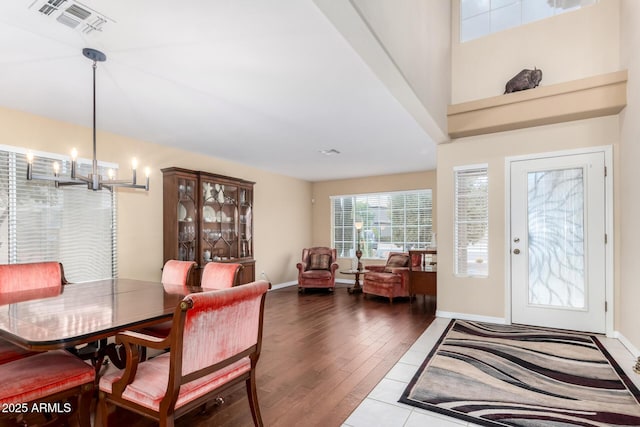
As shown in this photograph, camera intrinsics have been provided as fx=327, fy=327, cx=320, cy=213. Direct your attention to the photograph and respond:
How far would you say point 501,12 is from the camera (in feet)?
13.3

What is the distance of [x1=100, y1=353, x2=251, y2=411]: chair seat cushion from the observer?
4.98 feet

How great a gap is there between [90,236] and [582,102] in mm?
5722

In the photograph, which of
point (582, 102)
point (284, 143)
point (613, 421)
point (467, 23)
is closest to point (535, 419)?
point (613, 421)

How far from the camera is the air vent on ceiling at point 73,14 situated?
72.3 inches

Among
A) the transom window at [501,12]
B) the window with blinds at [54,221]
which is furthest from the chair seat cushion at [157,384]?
the transom window at [501,12]

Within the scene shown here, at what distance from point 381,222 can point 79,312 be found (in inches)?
249

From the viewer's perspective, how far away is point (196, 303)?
4.81 ft

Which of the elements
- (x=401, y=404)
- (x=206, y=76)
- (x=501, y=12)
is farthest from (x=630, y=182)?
(x=206, y=76)

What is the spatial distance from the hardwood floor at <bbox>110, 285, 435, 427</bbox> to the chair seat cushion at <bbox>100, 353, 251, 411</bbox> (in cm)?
55

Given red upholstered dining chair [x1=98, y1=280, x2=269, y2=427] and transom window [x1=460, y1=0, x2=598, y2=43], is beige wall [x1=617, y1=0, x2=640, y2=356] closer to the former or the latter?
transom window [x1=460, y1=0, x2=598, y2=43]

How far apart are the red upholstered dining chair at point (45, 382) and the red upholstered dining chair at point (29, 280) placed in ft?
2.32

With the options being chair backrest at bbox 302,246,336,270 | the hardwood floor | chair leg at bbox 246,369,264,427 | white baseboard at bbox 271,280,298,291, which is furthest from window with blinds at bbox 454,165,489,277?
white baseboard at bbox 271,280,298,291

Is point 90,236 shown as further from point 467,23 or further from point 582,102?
point 582,102

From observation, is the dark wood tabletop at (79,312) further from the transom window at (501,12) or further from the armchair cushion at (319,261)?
the transom window at (501,12)
